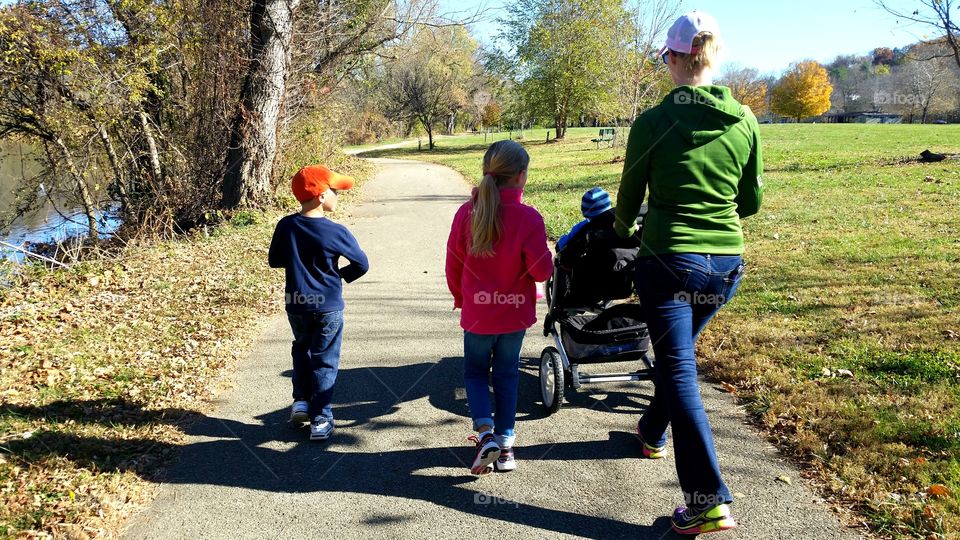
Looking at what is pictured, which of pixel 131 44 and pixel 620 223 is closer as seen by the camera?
pixel 620 223

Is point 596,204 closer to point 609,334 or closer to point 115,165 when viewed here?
point 609,334

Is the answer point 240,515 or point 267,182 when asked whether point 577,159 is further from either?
point 240,515

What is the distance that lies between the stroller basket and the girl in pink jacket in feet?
2.49

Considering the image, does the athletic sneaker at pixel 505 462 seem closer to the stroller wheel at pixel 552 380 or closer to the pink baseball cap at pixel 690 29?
the stroller wheel at pixel 552 380

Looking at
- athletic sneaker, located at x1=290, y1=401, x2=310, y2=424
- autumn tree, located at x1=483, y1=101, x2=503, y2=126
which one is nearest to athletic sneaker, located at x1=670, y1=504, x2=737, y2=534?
athletic sneaker, located at x1=290, y1=401, x2=310, y2=424

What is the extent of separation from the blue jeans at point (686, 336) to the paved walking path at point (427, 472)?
373 mm

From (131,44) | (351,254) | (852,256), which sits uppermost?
(131,44)

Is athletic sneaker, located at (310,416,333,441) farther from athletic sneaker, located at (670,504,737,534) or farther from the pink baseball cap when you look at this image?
the pink baseball cap

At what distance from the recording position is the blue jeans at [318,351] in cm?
388

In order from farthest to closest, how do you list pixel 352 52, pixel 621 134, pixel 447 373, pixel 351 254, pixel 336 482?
pixel 621 134 → pixel 352 52 → pixel 447 373 → pixel 351 254 → pixel 336 482

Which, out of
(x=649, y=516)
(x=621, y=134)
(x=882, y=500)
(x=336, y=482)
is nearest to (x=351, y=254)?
(x=336, y=482)

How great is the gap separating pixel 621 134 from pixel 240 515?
2885 centimetres

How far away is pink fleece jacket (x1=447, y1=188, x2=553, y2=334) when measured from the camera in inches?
128

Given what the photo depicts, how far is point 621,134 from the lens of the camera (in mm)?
29688
